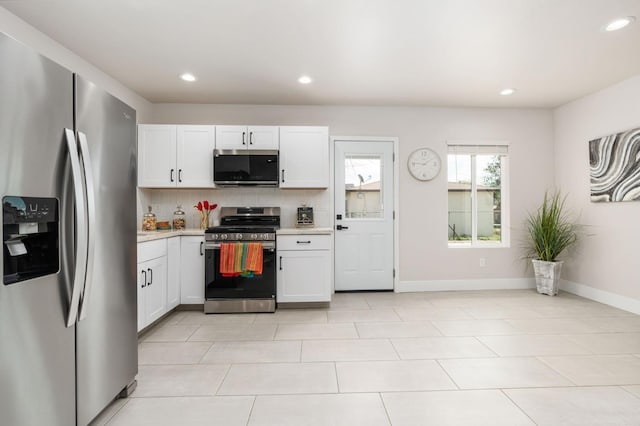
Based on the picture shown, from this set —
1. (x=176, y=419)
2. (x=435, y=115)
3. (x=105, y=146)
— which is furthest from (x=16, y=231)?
(x=435, y=115)

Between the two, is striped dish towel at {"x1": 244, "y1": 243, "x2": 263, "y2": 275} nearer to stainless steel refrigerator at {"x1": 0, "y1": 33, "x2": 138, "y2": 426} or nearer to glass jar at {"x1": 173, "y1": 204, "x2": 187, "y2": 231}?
glass jar at {"x1": 173, "y1": 204, "x2": 187, "y2": 231}

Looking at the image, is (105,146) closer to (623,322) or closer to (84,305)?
(84,305)

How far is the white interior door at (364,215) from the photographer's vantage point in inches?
176

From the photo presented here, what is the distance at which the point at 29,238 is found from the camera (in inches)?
50.6

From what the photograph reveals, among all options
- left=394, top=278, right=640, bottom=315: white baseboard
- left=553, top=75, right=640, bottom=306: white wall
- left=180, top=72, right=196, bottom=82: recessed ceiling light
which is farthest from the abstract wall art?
left=180, top=72, right=196, bottom=82: recessed ceiling light

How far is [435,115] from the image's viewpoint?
15.0ft

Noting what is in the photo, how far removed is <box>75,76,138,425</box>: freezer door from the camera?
1.57 meters

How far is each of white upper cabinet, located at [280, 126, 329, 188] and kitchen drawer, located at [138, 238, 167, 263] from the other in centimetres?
148

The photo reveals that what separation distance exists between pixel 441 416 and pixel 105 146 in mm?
2309

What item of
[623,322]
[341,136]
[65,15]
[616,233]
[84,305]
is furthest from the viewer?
[341,136]

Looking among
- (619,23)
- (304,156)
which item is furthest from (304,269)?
(619,23)

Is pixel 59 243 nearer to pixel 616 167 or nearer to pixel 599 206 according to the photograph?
pixel 616 167

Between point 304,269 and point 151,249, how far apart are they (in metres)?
1.57

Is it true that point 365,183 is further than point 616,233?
Yes
